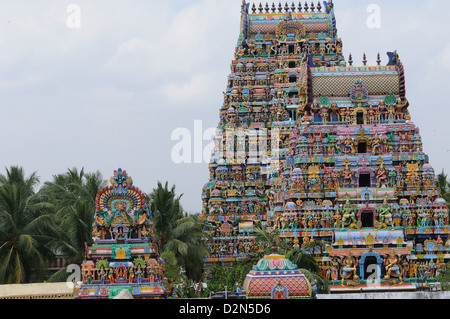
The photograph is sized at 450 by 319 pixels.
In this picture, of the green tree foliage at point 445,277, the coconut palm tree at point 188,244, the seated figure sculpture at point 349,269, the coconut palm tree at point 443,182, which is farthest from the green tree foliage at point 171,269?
the coconut palm tree at point 443,182

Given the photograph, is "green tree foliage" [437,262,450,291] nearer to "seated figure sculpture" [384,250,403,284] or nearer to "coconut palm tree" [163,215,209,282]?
"seated figure sculpture" [384,250,403,284]

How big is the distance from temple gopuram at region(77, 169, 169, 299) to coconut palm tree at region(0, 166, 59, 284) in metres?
8.69

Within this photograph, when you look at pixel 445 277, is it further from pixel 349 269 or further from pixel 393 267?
pixel 349 269

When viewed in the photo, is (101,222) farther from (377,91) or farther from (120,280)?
(377,91)

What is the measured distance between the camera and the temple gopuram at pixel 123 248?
92.8 feet

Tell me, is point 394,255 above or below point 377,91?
below

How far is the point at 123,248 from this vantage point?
28.8 m

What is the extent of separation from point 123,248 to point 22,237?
33.3ft

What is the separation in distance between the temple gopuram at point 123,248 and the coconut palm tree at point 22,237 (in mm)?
8694

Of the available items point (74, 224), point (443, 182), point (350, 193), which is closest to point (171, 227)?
point (74, 224)

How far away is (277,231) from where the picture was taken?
38.4m

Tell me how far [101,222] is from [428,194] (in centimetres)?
1913

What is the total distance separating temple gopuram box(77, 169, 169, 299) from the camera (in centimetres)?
2830
